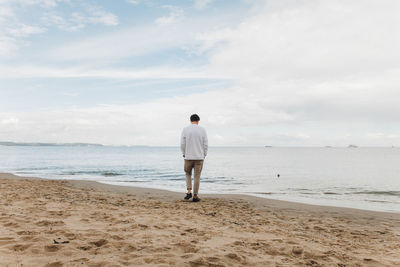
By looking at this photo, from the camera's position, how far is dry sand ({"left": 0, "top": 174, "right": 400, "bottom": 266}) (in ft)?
11.5

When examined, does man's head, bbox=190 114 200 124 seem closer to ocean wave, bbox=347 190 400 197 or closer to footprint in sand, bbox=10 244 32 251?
footprint in sand, bbox=10 244 32 251

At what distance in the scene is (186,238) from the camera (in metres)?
4.43

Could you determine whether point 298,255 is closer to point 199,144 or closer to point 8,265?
point 8,265

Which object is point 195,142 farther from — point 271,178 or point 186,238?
point 271,178

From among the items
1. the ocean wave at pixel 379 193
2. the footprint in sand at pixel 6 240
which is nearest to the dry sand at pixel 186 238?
the footprint in sand at pixel 6 240

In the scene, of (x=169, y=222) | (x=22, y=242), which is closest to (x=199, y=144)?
(x=169, y=222)

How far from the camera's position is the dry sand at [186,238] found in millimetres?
3504

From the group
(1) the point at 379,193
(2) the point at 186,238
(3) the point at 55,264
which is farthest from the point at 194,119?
(1) the point at 379,193

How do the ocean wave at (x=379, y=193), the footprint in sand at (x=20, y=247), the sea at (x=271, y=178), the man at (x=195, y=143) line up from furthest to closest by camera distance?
the ocean wave at (x=379, y=193), the sea at (x=271, y=178), the man at (x=195, y=143), the footprint in sand at (x=20, y=247)

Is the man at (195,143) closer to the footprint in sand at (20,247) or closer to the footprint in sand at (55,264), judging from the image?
the footprint in sand at (20,247)

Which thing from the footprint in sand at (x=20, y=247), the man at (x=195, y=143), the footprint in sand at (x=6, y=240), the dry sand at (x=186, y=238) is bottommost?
the dry sand at (x=186, y=238)

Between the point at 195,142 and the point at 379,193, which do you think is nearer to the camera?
the point at 195,142

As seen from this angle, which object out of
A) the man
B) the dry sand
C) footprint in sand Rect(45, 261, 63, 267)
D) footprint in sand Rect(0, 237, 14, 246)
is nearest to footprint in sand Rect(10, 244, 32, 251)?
the dry sand

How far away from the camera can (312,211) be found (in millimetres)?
8266
